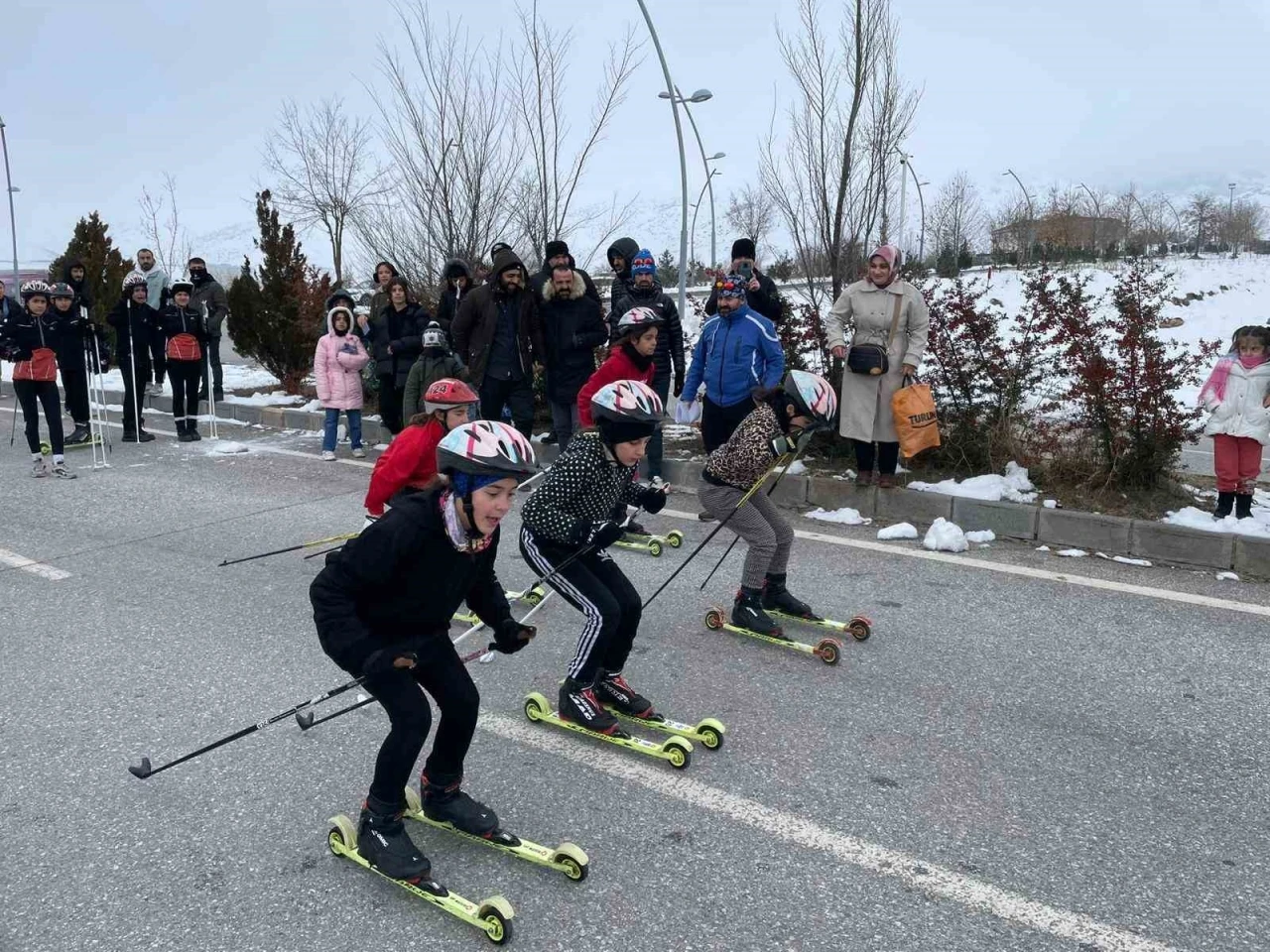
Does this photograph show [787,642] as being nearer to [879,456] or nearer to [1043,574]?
[1043,574]

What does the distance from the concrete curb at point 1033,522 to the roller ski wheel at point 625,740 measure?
2711 millimetres

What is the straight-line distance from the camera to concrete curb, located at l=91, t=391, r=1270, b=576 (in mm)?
6867

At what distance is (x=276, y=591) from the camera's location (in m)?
6.48

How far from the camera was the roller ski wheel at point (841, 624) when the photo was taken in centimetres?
554

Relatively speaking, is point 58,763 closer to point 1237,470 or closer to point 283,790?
point 283,790

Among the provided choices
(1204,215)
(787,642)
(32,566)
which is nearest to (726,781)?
(787,642)

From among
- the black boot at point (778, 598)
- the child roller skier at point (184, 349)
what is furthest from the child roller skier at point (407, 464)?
the child roller skier at point (184, 349)

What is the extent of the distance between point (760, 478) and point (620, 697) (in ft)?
5.41

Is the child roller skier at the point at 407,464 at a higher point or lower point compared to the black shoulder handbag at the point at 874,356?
lower

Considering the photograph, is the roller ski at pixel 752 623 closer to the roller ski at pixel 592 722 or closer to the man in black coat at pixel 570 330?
the roller ski at pixel 592 722

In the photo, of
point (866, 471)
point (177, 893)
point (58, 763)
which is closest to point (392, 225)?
point (866, 471)

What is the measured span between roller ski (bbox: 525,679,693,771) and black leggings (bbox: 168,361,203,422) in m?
9.76

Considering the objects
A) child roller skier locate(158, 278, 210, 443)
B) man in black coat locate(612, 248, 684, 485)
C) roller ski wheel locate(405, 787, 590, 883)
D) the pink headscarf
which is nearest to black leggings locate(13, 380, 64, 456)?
child roller skier locate(158, 278, 210, 443)

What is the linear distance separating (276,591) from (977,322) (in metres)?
6.19
